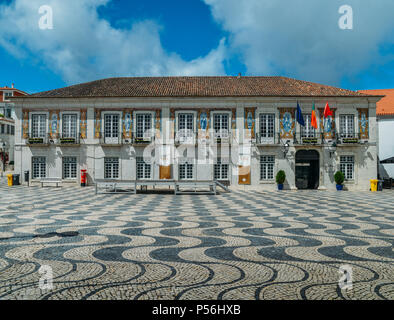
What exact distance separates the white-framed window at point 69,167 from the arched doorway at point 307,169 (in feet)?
49.6

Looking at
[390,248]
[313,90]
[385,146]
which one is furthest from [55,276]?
[385,146]

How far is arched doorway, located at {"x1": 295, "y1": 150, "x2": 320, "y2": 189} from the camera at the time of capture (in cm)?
2259

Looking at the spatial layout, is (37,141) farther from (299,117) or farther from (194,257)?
(194,257)

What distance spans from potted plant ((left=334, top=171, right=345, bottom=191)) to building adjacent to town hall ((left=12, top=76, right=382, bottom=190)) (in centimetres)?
59

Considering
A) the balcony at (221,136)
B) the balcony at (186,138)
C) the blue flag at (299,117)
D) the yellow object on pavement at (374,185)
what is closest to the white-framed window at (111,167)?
the balcony at (186,138)

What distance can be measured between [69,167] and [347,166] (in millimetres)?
18802

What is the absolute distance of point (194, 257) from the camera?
4.89 meters

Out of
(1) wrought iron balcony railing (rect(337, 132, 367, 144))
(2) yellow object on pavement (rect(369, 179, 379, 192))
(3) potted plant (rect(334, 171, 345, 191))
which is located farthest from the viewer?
(1) wrought iron balcony railing (rect(337, 132, 367, 144))

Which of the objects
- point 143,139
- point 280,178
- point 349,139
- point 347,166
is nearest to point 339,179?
point 347,166

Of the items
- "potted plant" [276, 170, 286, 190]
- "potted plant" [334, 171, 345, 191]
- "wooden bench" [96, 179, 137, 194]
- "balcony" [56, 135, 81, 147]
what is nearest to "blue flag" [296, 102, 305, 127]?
"potted plant" [276, 170, 286, 190]

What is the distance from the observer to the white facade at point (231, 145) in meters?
22.4

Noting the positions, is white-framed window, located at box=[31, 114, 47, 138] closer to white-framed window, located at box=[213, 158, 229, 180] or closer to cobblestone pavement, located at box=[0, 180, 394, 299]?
white-framed window, located at box=[213, 158, 229, 180]

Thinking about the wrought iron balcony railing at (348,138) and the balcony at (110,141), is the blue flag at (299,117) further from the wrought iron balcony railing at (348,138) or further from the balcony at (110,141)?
the balcony at (110,141)

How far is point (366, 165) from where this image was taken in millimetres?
22531
